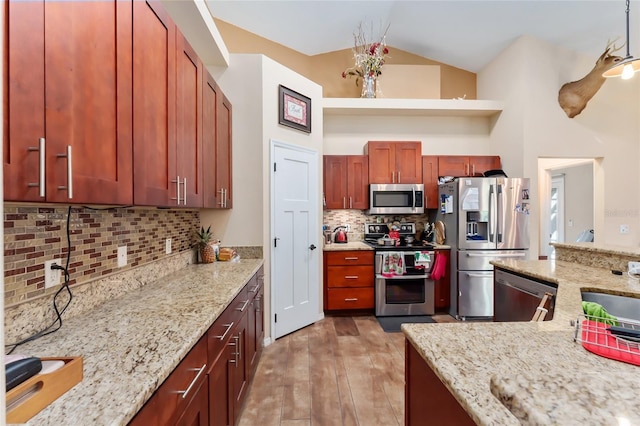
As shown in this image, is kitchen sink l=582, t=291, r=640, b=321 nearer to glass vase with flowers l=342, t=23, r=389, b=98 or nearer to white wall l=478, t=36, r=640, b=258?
white wall l=478, t=36, r=640, b=258

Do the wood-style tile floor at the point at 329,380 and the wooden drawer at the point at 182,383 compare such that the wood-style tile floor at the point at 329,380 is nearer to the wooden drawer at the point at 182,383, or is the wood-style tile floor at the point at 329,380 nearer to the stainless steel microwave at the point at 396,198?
the wooden drawer at the point at 182,383

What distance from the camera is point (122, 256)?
1.69 meters

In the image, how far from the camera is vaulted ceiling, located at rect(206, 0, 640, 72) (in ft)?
11.3

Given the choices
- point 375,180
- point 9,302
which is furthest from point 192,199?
point 375,180

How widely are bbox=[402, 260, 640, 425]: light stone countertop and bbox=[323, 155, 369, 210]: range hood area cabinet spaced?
8.59 feet

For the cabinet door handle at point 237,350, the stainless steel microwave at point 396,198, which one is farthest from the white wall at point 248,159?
the stainless steel microwave at point 396,198

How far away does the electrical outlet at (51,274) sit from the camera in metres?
1.20

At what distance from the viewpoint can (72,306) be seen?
4.28 feet

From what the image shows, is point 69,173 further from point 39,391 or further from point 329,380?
point 329,380

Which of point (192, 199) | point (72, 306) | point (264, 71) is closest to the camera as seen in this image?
point (72, 306)

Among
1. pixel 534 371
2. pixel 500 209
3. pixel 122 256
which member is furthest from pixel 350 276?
pixel 534 371

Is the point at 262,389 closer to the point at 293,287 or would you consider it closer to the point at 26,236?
the point at 293,287

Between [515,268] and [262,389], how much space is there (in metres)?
2.13

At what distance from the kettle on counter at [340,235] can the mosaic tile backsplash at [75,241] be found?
246cm
